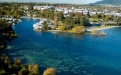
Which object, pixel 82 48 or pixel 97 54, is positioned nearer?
pixel 97 54

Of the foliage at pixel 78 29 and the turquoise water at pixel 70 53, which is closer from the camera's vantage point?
the turquoise water at pixel 70 53

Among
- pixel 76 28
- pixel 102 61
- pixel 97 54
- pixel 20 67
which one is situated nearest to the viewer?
pixel 20 67

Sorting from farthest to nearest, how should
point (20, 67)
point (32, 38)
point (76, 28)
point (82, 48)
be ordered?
1. point (76, 28)
2. point (32, 38)
3. point (82, 48)
4. point (20, 67)

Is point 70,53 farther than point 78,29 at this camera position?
No

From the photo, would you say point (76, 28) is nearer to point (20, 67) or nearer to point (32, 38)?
point (32, 38)

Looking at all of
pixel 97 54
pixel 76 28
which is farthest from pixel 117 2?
pixel 97 54

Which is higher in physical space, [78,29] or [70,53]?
[78,29]

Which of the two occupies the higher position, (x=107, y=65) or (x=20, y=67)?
(x=20, y=67)

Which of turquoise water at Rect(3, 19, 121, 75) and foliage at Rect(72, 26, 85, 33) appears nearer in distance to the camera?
turquoise water at Rect(3, 19, 121, 75)
